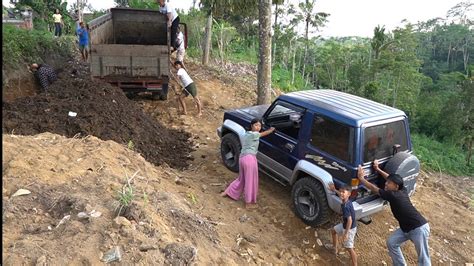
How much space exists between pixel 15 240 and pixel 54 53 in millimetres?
10187

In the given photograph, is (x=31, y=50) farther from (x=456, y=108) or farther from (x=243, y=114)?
(x=456, y=108)

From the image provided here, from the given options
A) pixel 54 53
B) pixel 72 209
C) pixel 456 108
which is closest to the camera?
pixel 72 209

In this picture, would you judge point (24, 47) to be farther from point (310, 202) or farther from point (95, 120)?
point (310, 202)

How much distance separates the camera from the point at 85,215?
Result: 3582 mm

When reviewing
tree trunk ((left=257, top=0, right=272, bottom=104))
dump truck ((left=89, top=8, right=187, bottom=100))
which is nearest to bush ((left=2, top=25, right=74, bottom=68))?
dump truck ((left=89, top=8, right=187, bottom=100))

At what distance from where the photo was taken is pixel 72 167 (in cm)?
464

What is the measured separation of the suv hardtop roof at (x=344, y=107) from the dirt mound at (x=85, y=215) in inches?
84.9

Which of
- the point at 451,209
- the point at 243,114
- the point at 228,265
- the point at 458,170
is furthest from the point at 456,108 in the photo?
the point at 228,265

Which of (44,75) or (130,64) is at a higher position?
(130,64)

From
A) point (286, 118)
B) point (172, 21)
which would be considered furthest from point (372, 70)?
point (286, 118)

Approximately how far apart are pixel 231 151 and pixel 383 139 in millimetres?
2776

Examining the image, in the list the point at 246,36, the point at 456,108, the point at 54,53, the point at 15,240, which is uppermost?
the point at 246,36

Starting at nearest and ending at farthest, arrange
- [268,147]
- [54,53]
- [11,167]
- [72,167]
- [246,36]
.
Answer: [11,167], [72,167], [268,147], [54,53], [246,36]

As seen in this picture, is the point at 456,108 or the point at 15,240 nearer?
the point at 15,240
